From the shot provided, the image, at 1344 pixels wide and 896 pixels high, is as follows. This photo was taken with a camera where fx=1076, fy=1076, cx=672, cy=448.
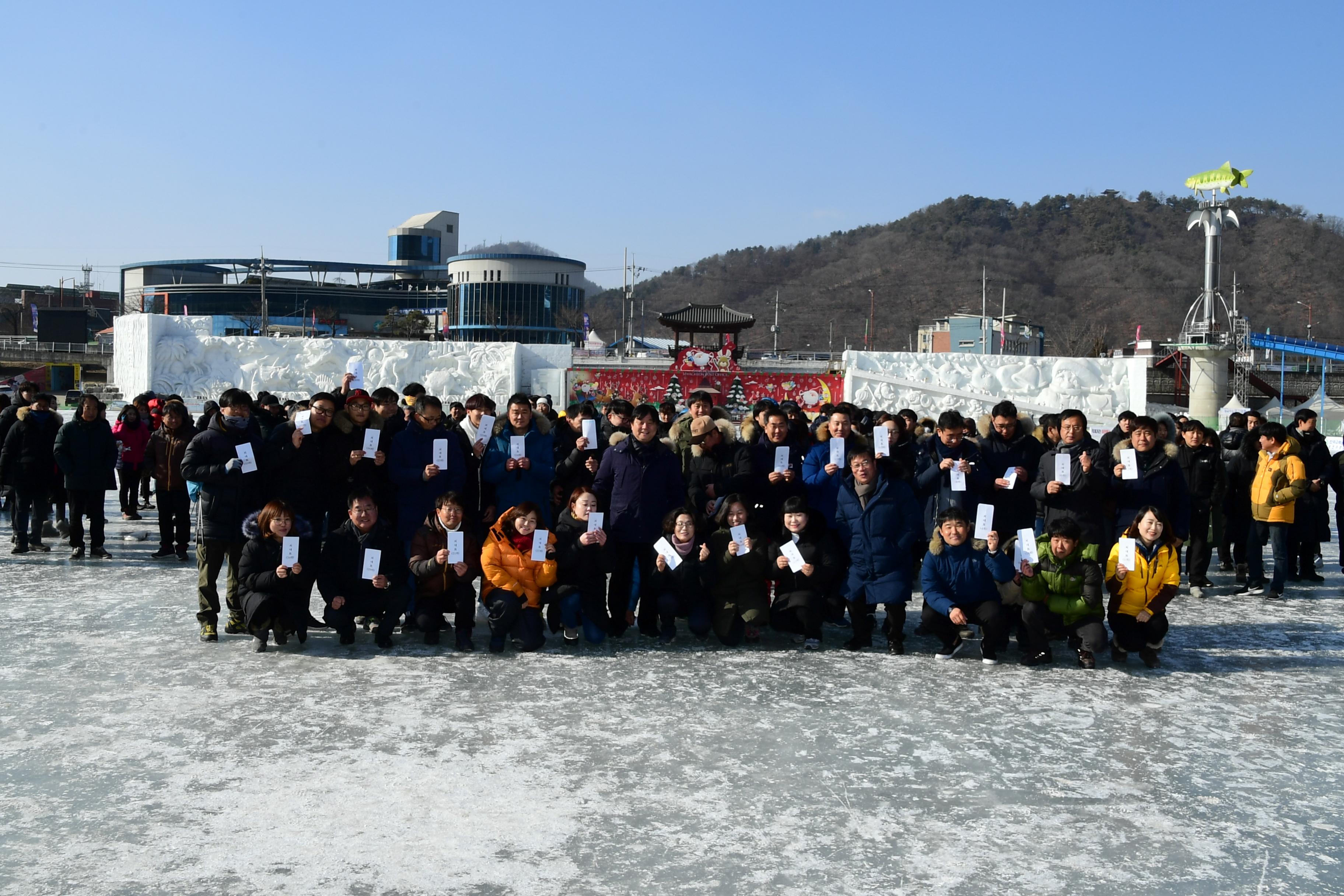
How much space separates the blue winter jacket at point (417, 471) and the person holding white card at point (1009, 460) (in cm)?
329

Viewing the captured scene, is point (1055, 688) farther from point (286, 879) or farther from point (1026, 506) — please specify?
point (286, 879)

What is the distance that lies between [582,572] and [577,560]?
0.08 m

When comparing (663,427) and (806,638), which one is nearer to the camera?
(806,638)

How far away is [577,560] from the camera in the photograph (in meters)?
6.16

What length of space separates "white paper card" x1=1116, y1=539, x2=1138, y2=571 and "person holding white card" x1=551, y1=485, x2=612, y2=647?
9.39 ft

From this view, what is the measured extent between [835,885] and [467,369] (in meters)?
25.9

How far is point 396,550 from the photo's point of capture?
6168mm

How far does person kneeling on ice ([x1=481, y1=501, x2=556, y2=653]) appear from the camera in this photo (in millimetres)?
5926

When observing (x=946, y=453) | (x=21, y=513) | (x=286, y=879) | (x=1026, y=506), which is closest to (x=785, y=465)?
(x=946, y=453)

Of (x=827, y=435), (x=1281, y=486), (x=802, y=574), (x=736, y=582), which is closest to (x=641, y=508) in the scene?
(x=736, y=582)

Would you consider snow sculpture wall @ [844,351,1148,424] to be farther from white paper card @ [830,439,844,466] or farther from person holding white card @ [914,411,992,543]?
white paper card @ [830,439,844,466]

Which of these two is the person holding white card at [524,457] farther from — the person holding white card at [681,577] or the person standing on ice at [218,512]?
the person standing on ice at [218,512]

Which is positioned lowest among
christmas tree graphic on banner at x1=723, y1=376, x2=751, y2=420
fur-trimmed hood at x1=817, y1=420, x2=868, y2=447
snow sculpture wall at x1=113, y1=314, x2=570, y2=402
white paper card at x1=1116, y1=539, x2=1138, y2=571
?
white paper card at x1=1116, y1=539, x2=1138, y2=571

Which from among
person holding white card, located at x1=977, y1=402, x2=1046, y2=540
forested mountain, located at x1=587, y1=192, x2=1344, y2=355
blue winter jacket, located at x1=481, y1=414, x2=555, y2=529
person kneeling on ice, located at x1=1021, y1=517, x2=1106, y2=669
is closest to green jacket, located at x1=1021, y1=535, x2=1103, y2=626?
person kneeling on ice, located at x1=1021, y1=517, x2=1106, y2=669
